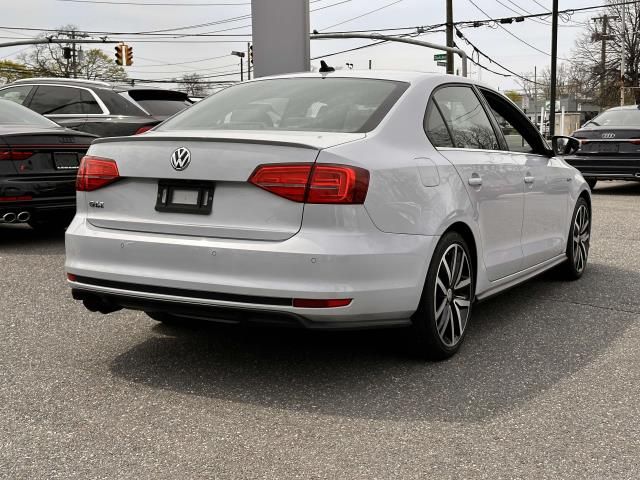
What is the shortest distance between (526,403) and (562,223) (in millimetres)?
2875

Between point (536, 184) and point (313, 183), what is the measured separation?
2.61m

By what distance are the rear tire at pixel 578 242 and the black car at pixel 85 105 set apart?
17.3 feet

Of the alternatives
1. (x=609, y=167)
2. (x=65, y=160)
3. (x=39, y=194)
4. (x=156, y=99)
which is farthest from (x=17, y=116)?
(x=609, y=167)

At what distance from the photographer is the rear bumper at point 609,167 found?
579 inches

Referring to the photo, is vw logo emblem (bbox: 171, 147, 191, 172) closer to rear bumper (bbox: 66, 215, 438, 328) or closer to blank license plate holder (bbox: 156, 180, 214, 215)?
blank license plate holder (bbox: 156, 180, 214, 215)

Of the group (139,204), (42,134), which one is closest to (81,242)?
(139,204)

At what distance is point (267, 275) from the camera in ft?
12.2

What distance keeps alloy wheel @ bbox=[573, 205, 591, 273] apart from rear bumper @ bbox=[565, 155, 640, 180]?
833cm

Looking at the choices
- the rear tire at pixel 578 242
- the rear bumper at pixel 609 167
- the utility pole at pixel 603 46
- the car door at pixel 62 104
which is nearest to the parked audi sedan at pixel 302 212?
the rear tire at pixel 578 242

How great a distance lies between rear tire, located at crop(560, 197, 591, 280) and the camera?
6.71m

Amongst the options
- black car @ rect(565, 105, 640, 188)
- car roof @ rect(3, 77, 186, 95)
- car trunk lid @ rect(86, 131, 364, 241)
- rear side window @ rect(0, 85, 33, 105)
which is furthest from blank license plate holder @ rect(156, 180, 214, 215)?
black car @ rect(565, 105, 640, 188)

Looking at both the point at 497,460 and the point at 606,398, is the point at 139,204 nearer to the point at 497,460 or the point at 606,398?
the point at 497,460

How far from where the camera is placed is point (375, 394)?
393cm

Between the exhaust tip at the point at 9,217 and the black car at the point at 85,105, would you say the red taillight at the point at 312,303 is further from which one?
the black car at the point at 85,105
